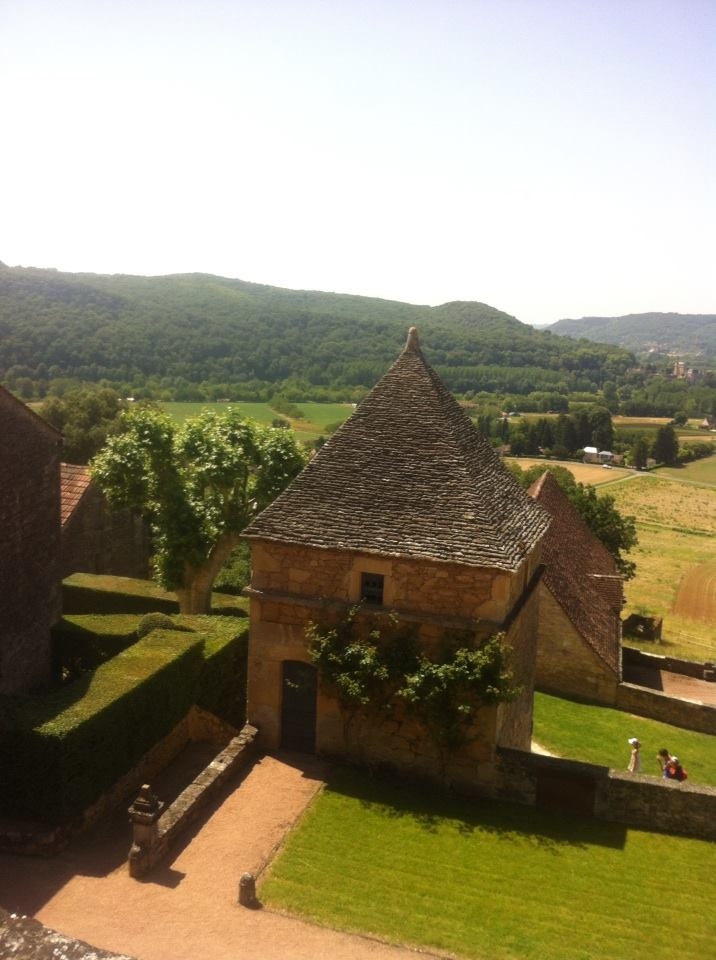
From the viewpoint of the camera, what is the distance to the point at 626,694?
27.5 meters

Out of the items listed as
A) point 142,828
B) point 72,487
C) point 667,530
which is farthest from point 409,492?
point 667,530

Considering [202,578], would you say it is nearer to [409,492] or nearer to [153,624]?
[153,624]

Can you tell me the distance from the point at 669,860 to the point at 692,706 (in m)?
13.3

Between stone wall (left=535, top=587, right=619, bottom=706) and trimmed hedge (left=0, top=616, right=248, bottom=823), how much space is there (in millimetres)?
11576

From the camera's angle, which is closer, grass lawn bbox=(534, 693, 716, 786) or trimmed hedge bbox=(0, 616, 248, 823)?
trimmed hedge bbox=(0, 616, 248, 823)

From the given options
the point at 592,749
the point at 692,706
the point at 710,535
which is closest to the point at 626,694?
the point at 692,706

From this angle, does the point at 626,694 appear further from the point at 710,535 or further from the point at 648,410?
the point at 648,410

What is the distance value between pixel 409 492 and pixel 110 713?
24.7 feet

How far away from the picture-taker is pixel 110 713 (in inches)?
617

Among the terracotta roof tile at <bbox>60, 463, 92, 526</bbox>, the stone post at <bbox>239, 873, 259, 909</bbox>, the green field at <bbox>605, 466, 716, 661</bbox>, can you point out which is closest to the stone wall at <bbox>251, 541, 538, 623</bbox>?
the stone post at <bbox>239, 873, 259, 909</bbox>

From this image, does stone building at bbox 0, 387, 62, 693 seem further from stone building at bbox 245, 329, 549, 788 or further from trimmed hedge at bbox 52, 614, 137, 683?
stone building at bbox 245, 329, 549, 788

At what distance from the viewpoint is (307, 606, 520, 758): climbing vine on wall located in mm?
15500

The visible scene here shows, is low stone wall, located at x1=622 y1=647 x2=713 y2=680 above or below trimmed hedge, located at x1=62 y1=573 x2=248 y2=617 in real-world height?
below

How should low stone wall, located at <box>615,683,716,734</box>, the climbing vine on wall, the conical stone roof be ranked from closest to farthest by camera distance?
the climbing vine on wall → the conical stone roof → low stone wall, located at <box>615,683,716,734</box>
